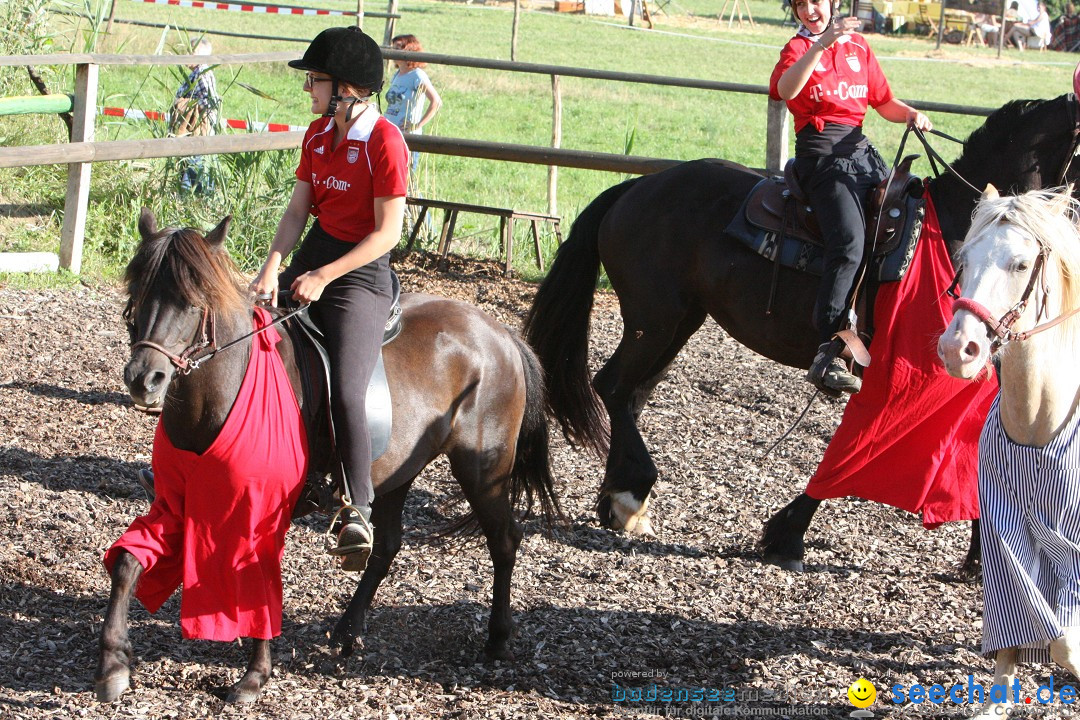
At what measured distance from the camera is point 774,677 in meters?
3.81

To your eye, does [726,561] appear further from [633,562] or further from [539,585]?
[539,585]

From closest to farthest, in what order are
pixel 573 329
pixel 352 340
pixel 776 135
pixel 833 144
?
1. pixel 352 340
2. pixel 833 144
3. pixel 573 329
4. pixel 776 135

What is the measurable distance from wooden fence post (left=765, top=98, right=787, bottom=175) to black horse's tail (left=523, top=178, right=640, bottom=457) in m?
2.78

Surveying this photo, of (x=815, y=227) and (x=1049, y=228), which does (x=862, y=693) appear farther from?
(x=815, y=227)

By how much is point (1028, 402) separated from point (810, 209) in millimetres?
2055

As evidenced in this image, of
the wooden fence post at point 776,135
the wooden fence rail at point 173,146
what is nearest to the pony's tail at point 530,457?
the wooden fence rail at point 173,146

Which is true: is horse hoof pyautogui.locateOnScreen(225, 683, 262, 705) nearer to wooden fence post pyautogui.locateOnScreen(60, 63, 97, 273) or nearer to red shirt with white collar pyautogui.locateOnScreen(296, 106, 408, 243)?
red shirt with white collar pyautogui.locateOnScreen(296, 106, 408, 243)

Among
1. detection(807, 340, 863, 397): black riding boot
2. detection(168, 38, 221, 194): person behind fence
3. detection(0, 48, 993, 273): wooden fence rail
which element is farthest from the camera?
detection(168, 38, 221, 194): person behind fence

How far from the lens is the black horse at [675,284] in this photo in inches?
185

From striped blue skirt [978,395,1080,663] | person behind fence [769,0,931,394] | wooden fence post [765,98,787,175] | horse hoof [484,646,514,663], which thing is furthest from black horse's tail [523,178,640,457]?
wooden fence post [765,98,787,175]

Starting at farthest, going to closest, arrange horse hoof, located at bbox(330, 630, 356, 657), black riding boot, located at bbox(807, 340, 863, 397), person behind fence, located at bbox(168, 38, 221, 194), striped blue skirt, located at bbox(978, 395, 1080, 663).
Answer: person behind fence, located at bbox(168, 38, 221, 194), black riding boot, located at bbox(807, 340, 863, 397), horse hoof, located at bbox(330, 630, 356, 657), striped blue skirt, located at bbox(978, 395, 1080, 663)

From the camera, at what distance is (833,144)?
488 cm

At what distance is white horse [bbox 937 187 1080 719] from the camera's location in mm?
2977

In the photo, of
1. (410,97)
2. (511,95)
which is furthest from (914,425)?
(511,95)
